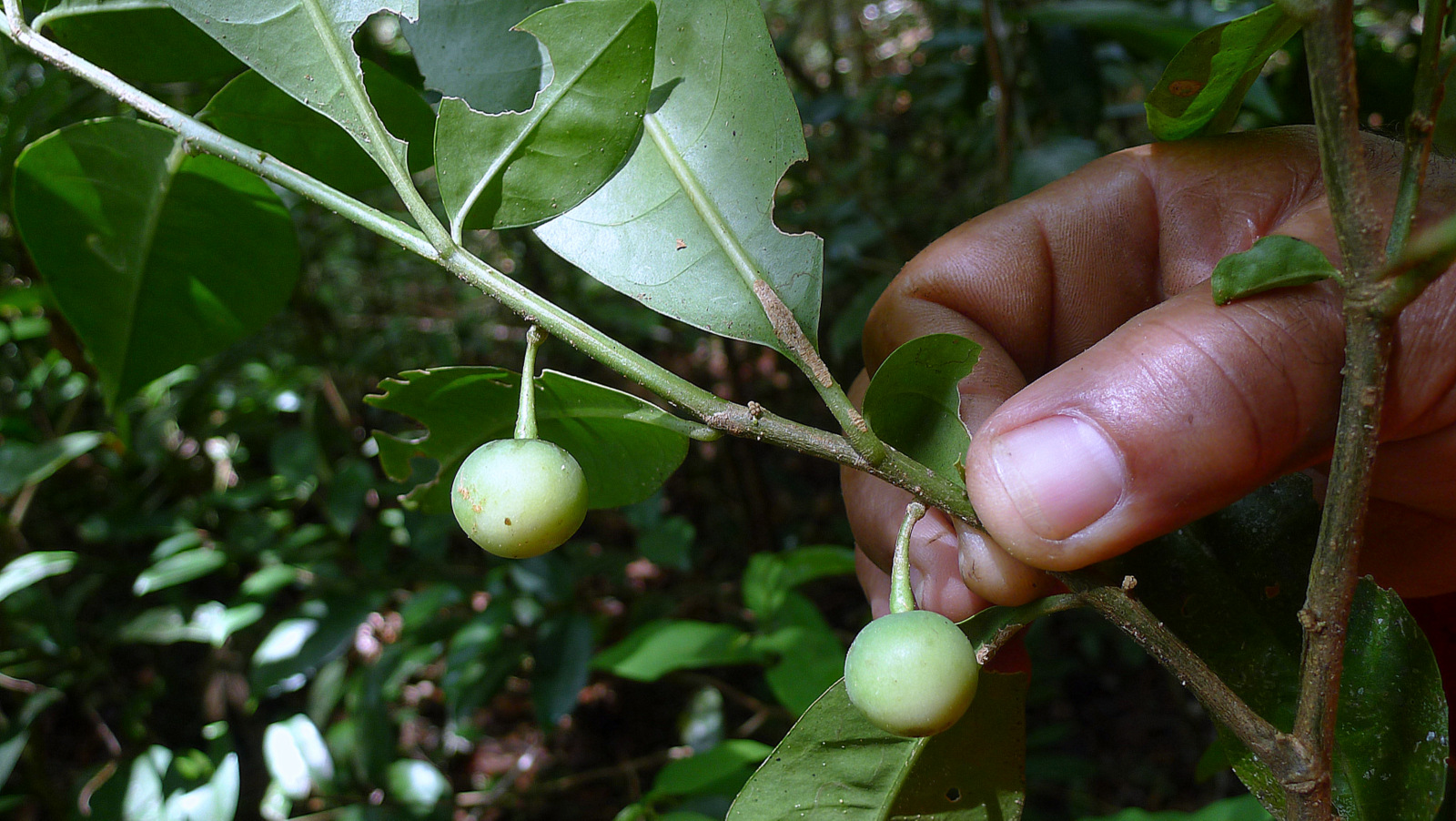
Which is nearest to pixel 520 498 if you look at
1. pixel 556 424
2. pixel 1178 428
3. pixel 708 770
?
pixel 556 424

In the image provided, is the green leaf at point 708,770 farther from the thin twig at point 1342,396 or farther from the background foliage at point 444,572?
the thin twig at point 1342,396

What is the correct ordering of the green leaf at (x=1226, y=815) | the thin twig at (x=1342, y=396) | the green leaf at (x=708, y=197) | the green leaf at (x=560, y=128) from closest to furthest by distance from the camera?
the thin twig at (x=1342, y=396) → the green leaf at (x=560, y=128) → the green leaf at (x=708, y=197) → the green leaf at (x=1226, y=815)

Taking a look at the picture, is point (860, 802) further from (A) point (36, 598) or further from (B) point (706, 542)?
(B) point (706, 542)

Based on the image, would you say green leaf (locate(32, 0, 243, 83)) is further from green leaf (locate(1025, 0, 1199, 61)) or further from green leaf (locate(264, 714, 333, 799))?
green leaf (locate(1025, 0, 1199, 61))

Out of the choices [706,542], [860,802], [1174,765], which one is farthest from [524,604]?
[1174,765]

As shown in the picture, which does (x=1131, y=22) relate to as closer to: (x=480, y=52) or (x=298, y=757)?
(x=480, y=52)

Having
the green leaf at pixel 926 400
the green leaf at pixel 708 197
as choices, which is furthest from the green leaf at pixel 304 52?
the green leaf at pixel 926 400
